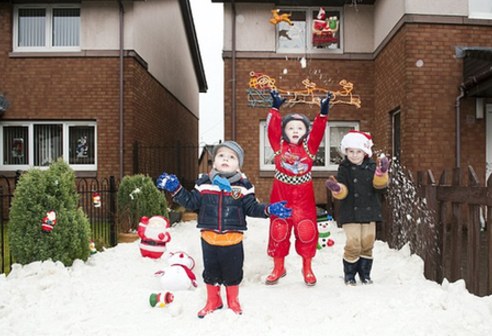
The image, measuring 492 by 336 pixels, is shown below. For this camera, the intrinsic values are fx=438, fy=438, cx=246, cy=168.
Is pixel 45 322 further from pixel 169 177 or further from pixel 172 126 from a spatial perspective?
pixel 172 126

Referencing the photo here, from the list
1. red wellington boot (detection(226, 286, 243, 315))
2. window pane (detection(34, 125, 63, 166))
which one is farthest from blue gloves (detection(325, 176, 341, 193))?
window pane (detection(34, 125, 63, 166))

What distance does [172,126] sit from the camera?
575 inches

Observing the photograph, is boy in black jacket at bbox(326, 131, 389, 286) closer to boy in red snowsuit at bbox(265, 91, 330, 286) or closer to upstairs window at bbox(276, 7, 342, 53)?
boy in red snowsuit at bbox(265, 91, 330, 286)

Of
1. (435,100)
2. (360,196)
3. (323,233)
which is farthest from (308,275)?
(435,100)

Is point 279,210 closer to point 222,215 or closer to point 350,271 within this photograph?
point 222,215

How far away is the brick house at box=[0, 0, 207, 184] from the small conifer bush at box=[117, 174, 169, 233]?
2.59 meters

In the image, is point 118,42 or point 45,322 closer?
point 45,322

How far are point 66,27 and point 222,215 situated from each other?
8.53m

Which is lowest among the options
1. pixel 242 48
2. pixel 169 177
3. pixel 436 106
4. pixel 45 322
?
pixel 45 322

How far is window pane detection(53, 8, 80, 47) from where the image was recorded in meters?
10.2

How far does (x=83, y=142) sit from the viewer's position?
404 inches

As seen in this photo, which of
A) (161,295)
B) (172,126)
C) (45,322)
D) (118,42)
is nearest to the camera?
(45,322)

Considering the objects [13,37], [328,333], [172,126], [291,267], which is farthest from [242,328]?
[172,126]

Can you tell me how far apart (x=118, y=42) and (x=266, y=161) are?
4379mm
